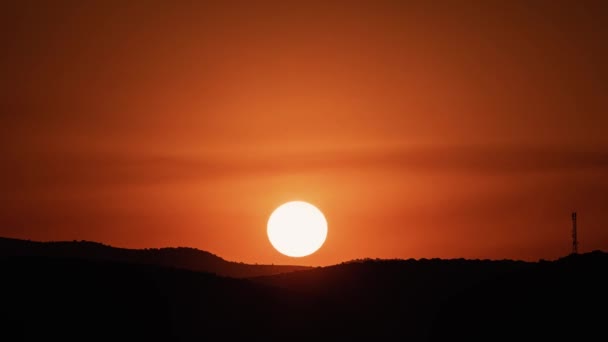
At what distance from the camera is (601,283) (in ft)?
164

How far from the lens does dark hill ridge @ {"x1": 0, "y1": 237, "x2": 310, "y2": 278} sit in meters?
123

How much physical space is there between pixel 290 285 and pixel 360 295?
7164 mm

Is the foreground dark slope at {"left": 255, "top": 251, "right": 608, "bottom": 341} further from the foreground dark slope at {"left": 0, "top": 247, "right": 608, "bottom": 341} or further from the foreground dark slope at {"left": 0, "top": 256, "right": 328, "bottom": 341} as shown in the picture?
the foreground dark slope at {"left": 0, "top": 256, "right": 328, "bottom": 341}

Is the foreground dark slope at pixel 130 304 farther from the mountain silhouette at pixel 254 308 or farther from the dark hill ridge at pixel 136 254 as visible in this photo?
the dark hill ridge at pixel 136 254

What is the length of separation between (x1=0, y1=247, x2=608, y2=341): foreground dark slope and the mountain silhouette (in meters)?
0.07

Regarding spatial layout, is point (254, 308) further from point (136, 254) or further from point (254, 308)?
point (136, 254)

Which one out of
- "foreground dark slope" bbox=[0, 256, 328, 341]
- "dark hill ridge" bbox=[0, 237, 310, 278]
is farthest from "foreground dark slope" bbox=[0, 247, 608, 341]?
"dark hill ridge" bbox=[0, 237, 310, 278]

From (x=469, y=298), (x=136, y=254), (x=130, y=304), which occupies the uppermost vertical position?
(x=136, y=254)

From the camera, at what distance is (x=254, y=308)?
60.9 meters

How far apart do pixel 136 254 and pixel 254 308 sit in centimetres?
6686

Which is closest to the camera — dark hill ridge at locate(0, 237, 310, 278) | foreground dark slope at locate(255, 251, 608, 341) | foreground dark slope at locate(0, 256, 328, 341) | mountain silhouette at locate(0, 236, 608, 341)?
foreground dark slope at locate(255, 251, 608, 341)

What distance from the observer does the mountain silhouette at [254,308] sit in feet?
162

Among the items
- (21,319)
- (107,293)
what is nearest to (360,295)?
(107,293)

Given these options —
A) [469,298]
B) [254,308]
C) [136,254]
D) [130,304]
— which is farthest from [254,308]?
[136,254]
